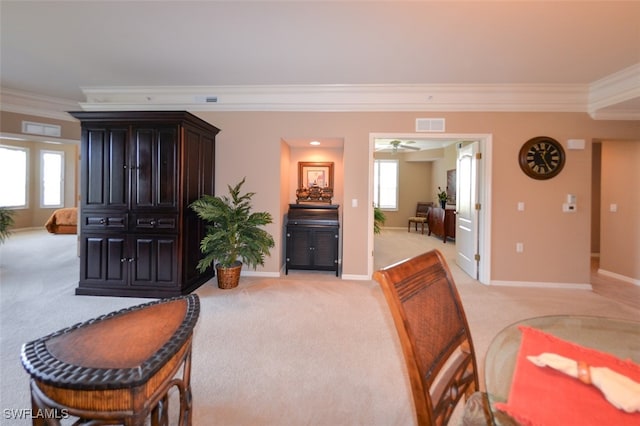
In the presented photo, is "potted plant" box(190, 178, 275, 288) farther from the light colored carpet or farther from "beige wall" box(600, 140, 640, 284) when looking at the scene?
"beige wall" box(600, 140, 640, 284)

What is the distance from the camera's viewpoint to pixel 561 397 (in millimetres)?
810

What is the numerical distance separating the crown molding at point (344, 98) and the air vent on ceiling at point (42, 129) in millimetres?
1106

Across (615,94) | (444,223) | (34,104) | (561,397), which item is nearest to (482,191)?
(615,94)

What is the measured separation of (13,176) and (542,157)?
489 inches

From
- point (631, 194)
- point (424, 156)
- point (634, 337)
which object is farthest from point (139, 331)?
point (424, 156)

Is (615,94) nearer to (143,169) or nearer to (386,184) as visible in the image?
(143,169)

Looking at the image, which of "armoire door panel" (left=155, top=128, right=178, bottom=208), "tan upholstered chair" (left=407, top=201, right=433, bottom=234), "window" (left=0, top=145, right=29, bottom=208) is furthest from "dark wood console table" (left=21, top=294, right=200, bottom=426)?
"window" (left=0, top=145, right=29, bottom=208)

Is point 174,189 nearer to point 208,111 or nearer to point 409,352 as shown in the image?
point 208,111

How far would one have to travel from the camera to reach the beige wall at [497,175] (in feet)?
12.6

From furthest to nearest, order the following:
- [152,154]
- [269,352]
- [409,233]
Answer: [409,233], [152,154], [269,352]

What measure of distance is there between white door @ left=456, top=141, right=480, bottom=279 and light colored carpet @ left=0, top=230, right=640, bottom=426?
31 cm

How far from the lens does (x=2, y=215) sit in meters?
4.46

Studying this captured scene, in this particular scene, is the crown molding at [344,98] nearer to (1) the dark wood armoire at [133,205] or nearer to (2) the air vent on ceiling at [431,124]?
(2) the air vent on ceiling at [431,124]

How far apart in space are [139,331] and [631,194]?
6.39 metres
